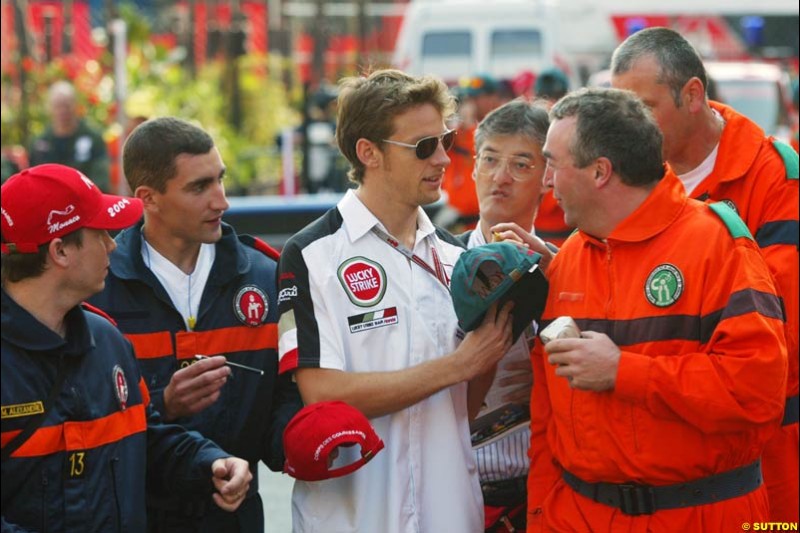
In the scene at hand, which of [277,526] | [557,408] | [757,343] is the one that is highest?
[757,343]

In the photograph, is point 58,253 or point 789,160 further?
point 789,160

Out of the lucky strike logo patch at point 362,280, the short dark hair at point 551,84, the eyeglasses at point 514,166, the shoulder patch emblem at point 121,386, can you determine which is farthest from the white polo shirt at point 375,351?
the short dark hair at point 551,84

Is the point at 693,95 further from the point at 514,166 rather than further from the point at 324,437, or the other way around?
the point at 324,437

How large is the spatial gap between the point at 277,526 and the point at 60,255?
4406mm

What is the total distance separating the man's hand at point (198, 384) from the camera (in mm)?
4473

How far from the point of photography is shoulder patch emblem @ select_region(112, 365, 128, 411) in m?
3.97

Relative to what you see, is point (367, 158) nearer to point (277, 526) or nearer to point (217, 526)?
point (217, 526)

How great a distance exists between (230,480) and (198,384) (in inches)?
16.6

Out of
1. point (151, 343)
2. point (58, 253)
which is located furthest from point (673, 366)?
point (151, 343)

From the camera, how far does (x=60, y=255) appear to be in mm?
3912

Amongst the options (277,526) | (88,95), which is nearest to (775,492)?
(277,526)

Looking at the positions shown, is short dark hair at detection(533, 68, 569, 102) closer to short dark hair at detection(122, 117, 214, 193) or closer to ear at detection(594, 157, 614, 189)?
short dark hair at detection(122, 117, 214, 193)

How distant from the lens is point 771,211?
16.0 ft

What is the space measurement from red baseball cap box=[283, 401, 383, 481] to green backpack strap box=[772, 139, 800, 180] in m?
1.96
